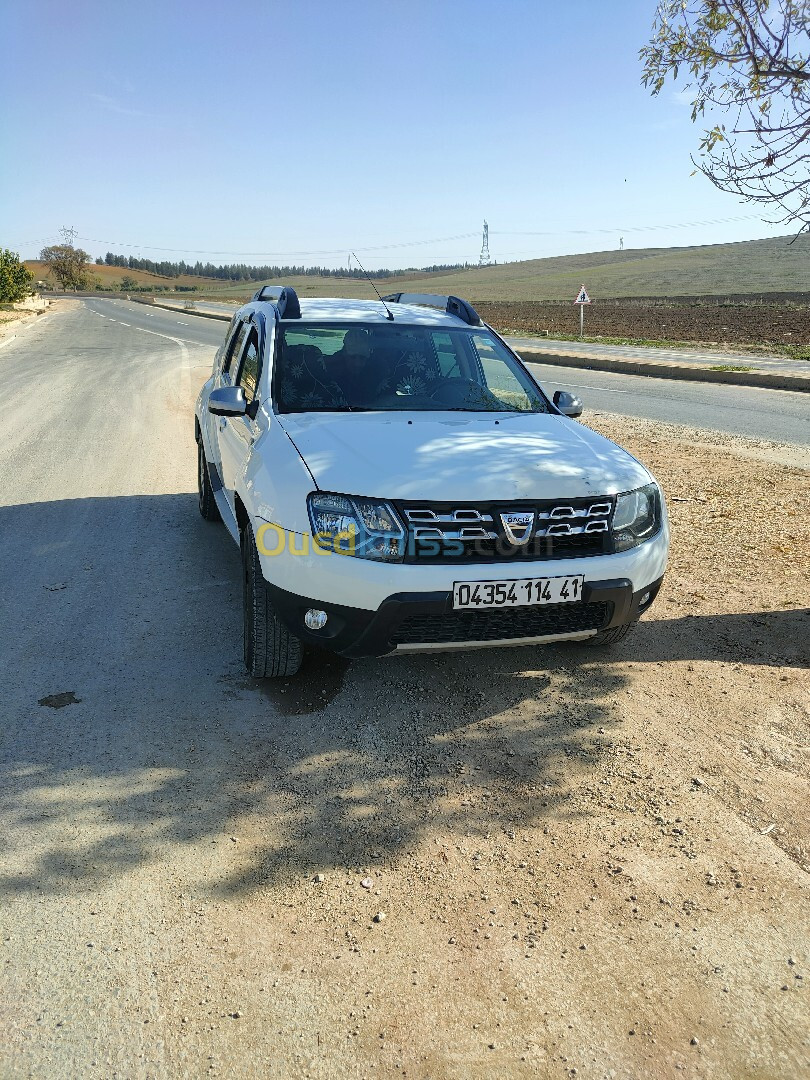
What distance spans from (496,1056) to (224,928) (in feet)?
2.88

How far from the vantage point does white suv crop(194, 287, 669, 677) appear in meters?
3.58

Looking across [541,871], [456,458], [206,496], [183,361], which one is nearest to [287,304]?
[456,458]

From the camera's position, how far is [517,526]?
3.63m

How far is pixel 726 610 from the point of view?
5344mm

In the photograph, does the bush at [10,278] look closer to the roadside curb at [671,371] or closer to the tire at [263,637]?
the roadside curb at [671,371]

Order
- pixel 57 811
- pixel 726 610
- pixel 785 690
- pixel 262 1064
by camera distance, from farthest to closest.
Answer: pixel 726 610 < pixel 785 690 < pixel 57 811 < pixel 262 1064

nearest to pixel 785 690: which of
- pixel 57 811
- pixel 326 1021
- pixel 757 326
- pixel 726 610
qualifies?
pixel 726 610

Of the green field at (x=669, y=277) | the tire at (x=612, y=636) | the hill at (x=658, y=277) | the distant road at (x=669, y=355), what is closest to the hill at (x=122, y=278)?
the hill at (x=658, y=277)

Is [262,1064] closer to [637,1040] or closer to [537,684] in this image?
[637,1040]

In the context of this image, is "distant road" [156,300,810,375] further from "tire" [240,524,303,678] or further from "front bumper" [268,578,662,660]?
"tire" [240,524,303,678]

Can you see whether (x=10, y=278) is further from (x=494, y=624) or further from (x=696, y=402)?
(x=494, y=624)

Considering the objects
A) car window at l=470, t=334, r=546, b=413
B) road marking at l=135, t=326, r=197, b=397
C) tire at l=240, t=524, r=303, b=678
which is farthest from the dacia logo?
road marking at l=135, t=326, r=197, b=397

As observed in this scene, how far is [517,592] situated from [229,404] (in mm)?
1949

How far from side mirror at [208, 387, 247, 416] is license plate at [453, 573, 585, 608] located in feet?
5.75
